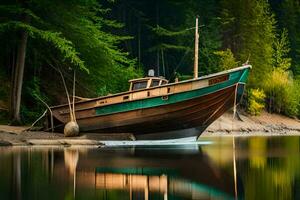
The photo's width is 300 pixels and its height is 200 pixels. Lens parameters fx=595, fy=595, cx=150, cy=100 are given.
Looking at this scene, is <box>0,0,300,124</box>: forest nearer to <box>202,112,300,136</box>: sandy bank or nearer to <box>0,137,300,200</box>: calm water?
<box>202,112,300,136</box>: sandy bank

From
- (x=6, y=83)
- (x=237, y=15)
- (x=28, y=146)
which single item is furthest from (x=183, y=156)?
(x=237, y=15)

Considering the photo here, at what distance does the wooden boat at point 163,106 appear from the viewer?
2628 cm

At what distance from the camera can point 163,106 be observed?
26.4 metres

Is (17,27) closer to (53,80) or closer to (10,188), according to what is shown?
(53,80)

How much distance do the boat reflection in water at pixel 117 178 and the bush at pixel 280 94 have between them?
48.7m

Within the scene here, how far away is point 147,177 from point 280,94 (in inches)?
2165

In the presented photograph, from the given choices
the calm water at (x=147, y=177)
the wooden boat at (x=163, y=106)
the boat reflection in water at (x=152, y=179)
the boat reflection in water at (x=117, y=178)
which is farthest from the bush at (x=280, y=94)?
the boat reflection in water at (x=152, y=179)

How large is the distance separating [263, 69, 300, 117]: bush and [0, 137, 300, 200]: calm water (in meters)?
48.0

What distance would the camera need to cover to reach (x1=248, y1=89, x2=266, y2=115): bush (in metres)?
60.2

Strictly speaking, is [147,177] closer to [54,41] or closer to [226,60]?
[54,41]

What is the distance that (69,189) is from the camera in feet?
34.4

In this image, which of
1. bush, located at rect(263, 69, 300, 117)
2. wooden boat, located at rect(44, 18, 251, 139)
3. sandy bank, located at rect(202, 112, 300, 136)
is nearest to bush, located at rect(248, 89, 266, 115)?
sandy bank, located at rect(202, 112, 300, 136)

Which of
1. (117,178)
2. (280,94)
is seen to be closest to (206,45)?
(280,94)

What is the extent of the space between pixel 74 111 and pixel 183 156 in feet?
34.2
